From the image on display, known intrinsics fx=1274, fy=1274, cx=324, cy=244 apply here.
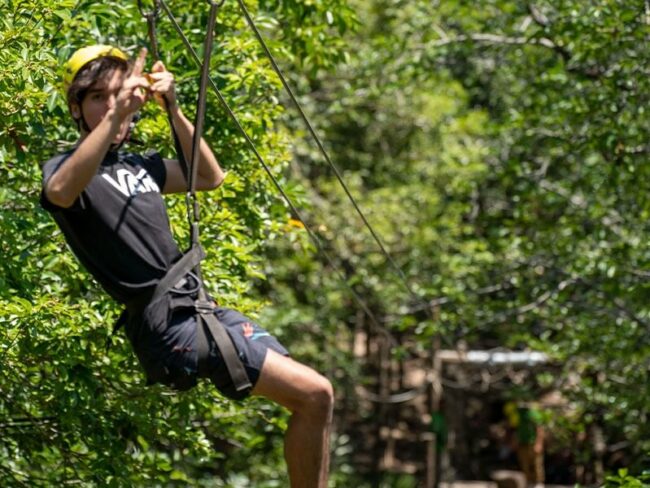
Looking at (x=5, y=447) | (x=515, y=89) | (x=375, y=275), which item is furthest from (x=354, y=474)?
(x=5, y=447)

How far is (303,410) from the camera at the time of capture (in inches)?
139

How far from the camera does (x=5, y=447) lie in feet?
19.2

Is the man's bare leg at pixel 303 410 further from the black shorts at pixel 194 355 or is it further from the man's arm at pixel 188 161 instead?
the man's arm at pixel 188 161

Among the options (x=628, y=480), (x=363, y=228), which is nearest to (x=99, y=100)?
(x=628, y=480)

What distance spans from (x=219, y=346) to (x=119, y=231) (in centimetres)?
42

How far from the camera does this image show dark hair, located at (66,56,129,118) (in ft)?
11.5

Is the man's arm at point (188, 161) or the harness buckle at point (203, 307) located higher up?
the man's arm at point (188, 161)

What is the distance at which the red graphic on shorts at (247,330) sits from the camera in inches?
142

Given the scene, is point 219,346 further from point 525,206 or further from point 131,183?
point 525,206

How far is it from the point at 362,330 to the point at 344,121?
3.20 m

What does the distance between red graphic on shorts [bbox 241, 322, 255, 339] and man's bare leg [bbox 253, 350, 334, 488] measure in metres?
0.10

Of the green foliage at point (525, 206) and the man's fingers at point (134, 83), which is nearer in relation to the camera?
the man's fingers at point (134, 83)

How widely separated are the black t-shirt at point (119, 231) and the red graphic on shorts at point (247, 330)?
278 millimetres

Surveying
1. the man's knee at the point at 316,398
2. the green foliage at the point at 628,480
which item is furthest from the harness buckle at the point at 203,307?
the green foliage at the point at 628,480
